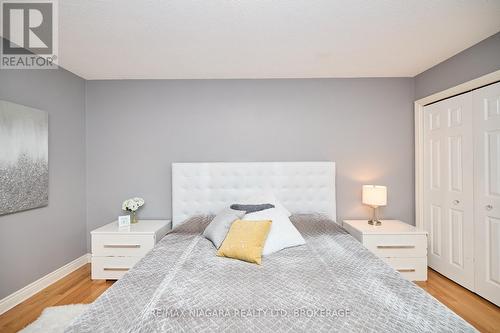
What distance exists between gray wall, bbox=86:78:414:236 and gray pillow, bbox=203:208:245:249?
3.68 feet

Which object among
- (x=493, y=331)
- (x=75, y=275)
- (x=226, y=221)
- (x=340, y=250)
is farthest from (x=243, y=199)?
(x=493, y=331)

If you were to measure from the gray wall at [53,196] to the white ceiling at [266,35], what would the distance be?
1.24ft

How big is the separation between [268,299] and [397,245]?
220 cm

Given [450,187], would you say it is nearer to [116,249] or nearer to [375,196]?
[375,196]

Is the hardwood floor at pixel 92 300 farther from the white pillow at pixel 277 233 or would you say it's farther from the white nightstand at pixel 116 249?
the white pillow at pixel 277 233

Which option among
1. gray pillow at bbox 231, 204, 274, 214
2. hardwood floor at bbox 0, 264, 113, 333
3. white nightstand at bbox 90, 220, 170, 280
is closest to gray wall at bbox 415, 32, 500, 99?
gray pillow at bbox 231, 204, 274, 214

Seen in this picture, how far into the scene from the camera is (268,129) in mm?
3521

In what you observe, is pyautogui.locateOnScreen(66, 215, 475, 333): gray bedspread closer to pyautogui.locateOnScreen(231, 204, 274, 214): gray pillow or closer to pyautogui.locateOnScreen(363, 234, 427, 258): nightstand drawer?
pyautogui.locateOnScreen(231, 204, 274, 214): gray pillow

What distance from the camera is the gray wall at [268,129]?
3.51 metres

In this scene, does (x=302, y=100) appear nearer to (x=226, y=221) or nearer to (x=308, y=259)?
(x=226, y=221)

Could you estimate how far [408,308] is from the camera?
1.30 metres

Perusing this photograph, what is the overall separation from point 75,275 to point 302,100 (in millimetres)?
3613

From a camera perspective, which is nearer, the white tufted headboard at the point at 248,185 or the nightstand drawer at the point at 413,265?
the nightstand drawer at the point at 413,265

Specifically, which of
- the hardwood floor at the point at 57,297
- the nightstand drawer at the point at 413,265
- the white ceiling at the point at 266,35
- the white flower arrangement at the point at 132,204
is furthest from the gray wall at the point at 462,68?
the hardwood floor at the point at 57,297
